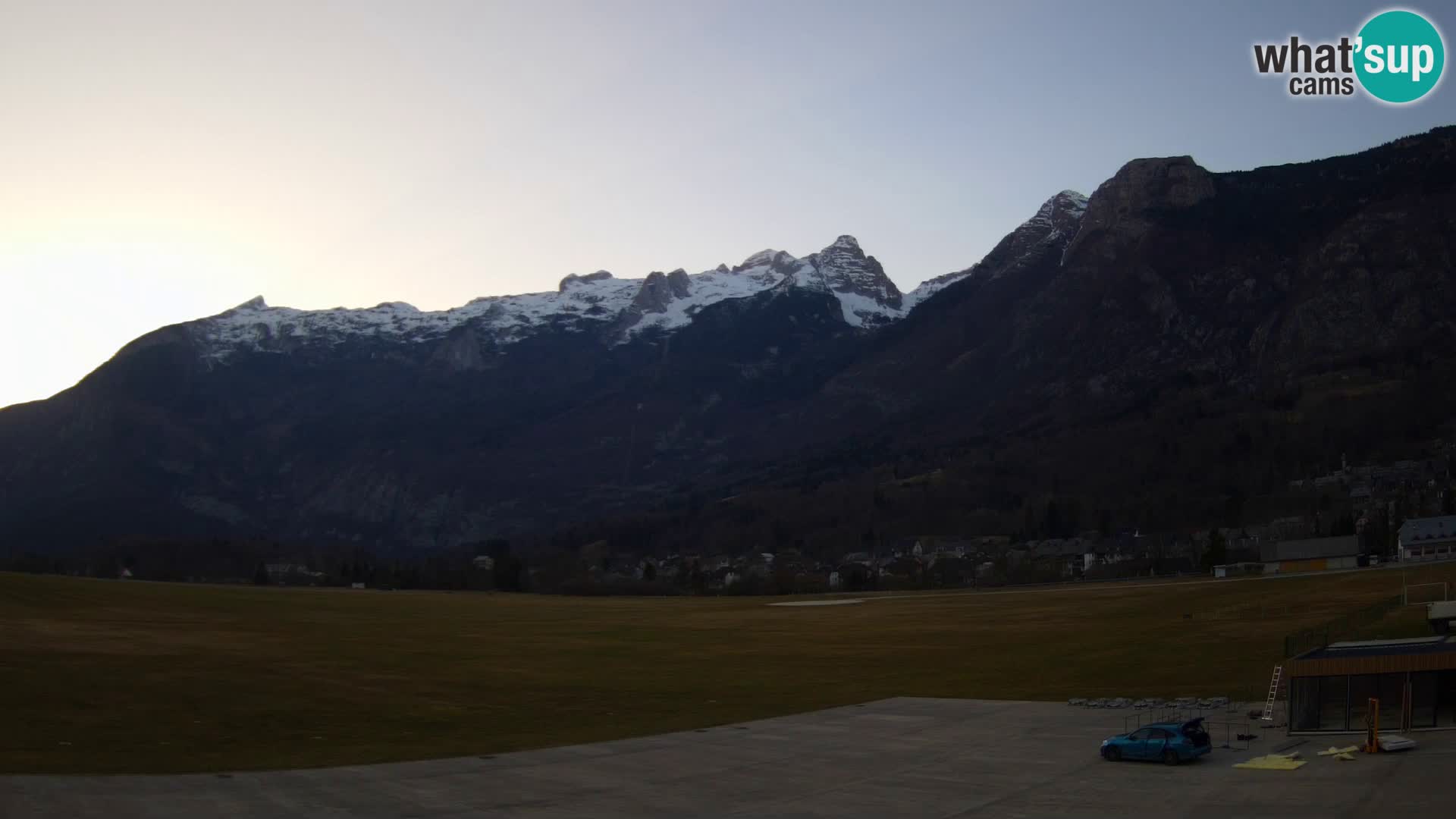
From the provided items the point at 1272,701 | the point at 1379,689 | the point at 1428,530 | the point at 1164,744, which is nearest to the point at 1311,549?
the point at 1428,530

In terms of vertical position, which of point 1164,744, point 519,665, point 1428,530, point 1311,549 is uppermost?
point 1428,530

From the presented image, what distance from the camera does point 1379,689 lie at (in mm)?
43688

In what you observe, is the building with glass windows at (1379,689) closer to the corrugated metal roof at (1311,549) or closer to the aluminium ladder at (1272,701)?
the aluminium ladder at (1272,701)

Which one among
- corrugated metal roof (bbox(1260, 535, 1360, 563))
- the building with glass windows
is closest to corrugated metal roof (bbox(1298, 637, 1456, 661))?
the building with glass windows

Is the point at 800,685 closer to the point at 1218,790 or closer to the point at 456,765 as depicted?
the point at 456,765

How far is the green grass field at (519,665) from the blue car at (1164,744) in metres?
15.7

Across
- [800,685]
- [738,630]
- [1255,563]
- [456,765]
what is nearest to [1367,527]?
[1255,563]

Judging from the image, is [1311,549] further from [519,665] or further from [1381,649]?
[519,665]

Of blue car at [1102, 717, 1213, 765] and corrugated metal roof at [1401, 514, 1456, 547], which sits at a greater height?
corrugated metal roof at [1401, 514, 1456, 547]

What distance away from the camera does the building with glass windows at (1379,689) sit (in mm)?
43094

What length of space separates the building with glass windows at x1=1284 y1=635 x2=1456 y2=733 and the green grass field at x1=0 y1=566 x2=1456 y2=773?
10.4 m

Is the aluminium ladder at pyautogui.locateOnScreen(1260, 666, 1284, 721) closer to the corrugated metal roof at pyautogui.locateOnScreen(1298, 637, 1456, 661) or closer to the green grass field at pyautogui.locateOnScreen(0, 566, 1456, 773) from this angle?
the corrugated metal roof at pyautogui.locateOnScreen(1298, 637, 1456, 661)

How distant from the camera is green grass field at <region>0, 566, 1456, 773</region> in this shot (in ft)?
156

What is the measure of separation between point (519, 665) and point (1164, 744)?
1749 inches
